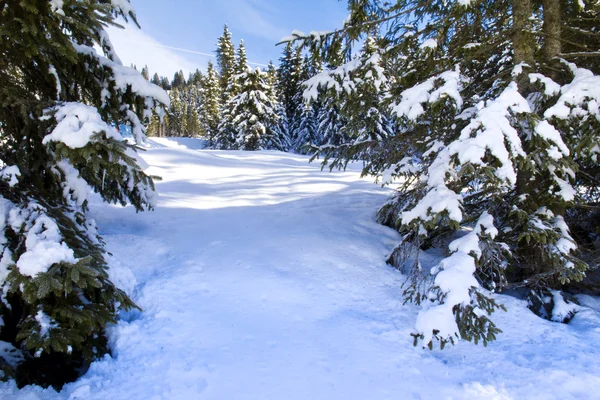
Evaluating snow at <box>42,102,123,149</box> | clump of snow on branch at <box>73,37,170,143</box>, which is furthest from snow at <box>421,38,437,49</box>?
snow at <box>42,102,123,149</box>

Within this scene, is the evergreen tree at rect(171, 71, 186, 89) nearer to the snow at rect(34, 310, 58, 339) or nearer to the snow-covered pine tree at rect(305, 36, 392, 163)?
the snow-covered pine tree at rect(305, 36, 392, 163)

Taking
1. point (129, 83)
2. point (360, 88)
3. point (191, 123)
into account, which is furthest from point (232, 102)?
point (191, 123)

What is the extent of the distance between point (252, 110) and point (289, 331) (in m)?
28.0

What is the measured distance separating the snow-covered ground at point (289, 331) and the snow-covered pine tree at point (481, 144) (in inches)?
16.9

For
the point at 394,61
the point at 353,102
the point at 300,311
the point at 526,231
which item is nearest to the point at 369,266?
the point at 300,311

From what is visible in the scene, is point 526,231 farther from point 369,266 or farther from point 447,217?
point 369,266

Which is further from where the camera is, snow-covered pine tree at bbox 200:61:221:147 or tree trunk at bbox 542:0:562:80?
snow-covered pine tree at bbox 200:61:221:147

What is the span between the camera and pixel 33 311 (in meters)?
2.88

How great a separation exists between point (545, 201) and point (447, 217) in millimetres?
2361

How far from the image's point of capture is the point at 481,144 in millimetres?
3139

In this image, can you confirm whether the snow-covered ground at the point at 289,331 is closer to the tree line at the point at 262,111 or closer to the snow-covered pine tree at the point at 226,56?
the tree line at the point at 262,111

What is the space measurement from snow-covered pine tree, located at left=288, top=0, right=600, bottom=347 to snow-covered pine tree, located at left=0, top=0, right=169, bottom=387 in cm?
296

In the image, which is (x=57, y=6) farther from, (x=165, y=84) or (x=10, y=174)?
(x=165, y=84)

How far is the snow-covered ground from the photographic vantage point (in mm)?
3283
